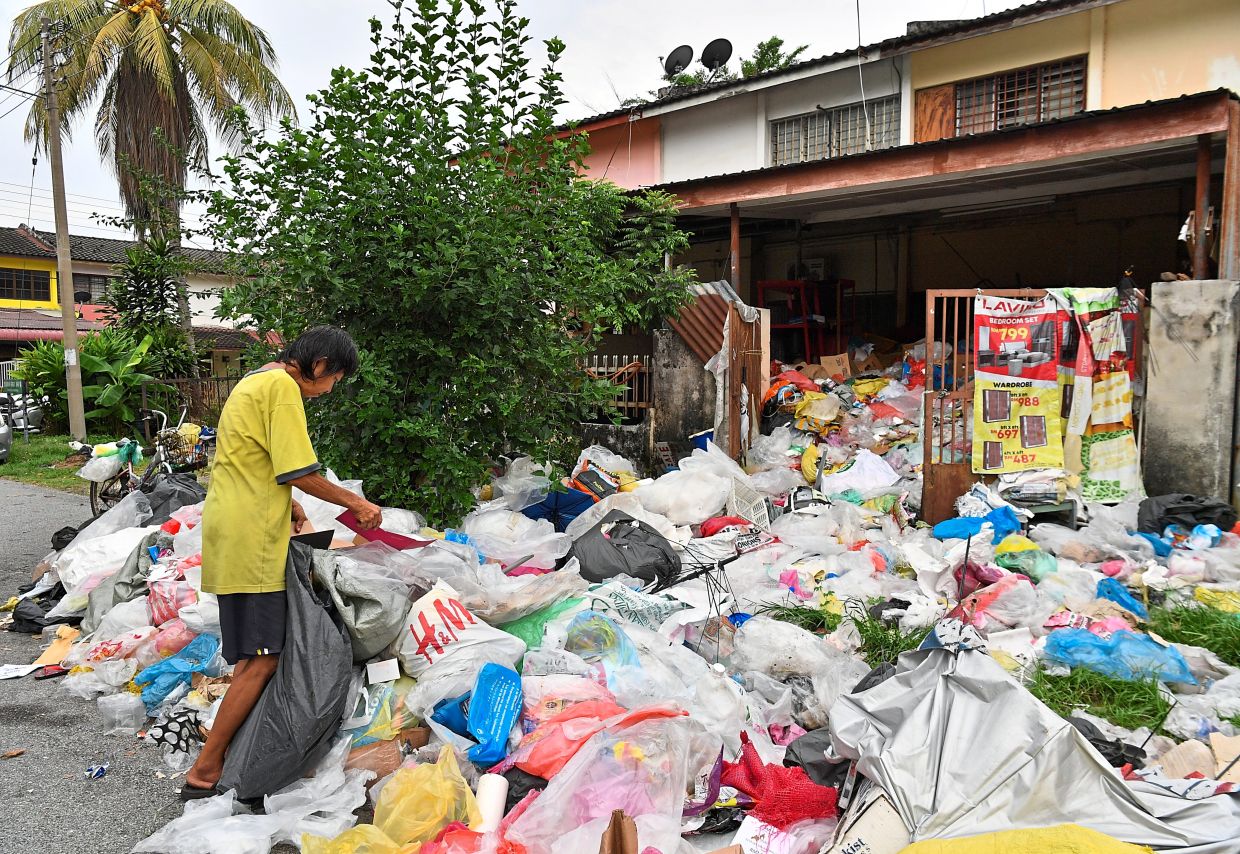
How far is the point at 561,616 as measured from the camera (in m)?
3.92

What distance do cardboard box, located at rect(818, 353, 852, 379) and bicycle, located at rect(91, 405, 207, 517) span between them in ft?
22.3

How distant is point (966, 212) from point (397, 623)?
10045 mm

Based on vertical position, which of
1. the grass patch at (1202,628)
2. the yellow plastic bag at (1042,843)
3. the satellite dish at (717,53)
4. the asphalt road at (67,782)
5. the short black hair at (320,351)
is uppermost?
the satellite dish at (717,53)

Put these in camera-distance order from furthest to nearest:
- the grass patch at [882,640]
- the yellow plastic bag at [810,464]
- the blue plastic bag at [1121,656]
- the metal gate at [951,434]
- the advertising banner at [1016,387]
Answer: the yellow plastic bag at [810,464], the metal gate at [951,434], the advertising banner at [1016,387], the grass patch at [882,640], the blue plastic bag at [1121,656]

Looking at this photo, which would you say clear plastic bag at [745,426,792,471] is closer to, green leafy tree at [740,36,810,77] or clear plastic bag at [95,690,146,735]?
clear plastic bag at [95,690,146,735]

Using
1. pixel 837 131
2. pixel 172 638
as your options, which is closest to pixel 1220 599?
pixel 172 638

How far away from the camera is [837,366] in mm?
9742

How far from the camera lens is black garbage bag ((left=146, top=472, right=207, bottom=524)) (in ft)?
19.2

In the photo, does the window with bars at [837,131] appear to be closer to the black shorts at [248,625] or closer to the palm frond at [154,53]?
the black shorts at [248,625]

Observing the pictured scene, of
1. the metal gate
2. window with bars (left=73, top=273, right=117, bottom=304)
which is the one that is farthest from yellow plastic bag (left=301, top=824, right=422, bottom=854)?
window with bars (left=73, top=273, right=117, bottom=304)

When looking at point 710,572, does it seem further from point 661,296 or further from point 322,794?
point 661,296

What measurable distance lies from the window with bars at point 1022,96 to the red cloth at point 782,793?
9.84 m

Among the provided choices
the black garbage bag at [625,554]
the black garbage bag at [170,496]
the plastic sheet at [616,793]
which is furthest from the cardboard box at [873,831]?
the black garbage bag at [170,496]

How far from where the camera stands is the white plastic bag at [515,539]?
4.79m
